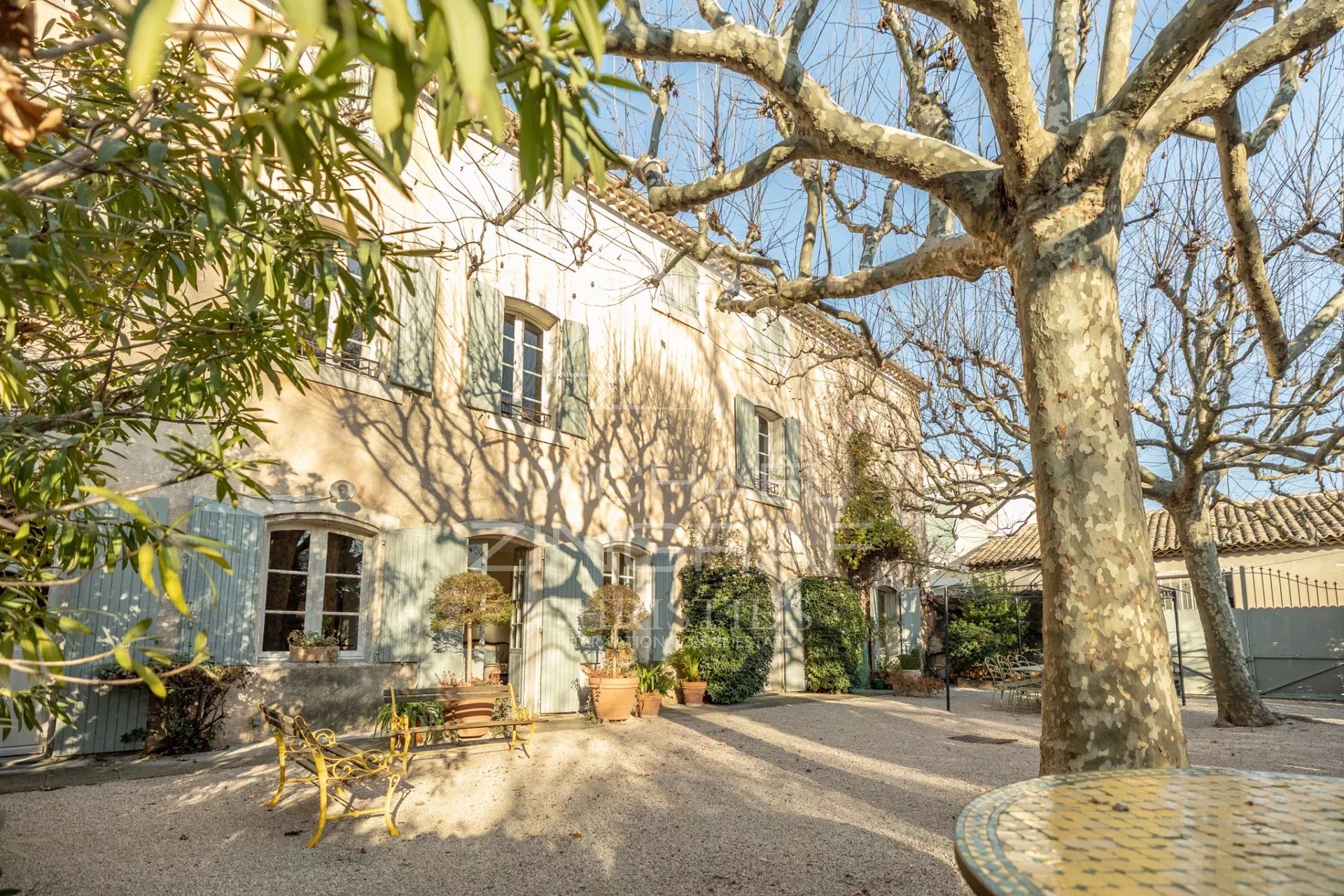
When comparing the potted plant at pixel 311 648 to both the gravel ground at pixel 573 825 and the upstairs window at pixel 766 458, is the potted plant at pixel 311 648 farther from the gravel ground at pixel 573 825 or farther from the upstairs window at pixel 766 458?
the upstairs window at pixel 766 458

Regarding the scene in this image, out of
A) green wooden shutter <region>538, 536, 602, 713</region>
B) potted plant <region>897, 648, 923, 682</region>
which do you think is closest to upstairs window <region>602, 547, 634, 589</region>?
green wooden shutter <region>538, 536, 602, 713</region>

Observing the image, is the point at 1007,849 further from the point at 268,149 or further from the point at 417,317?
the point at 417,317

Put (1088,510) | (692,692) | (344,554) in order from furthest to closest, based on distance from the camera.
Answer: (692,692)
(344,554)
(1088,510)

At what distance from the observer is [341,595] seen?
301 inches

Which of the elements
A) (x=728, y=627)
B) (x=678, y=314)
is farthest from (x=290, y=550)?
(x=678, y=314)

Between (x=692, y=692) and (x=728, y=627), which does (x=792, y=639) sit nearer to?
(x=728, y=627)

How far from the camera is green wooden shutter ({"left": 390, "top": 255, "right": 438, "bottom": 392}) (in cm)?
794

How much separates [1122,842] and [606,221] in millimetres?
10116

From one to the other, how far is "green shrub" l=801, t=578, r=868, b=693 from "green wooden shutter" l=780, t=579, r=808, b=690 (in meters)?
0.09

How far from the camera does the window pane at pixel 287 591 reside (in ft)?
23.6

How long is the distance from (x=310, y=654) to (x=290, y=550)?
39.2 inches

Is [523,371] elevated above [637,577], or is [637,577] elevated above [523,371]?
[523,371]

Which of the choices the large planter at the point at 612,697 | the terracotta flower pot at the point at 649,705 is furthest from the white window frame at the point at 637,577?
the large planter at the point at 612,697

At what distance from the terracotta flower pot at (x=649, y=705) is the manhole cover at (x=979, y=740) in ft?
10.8
